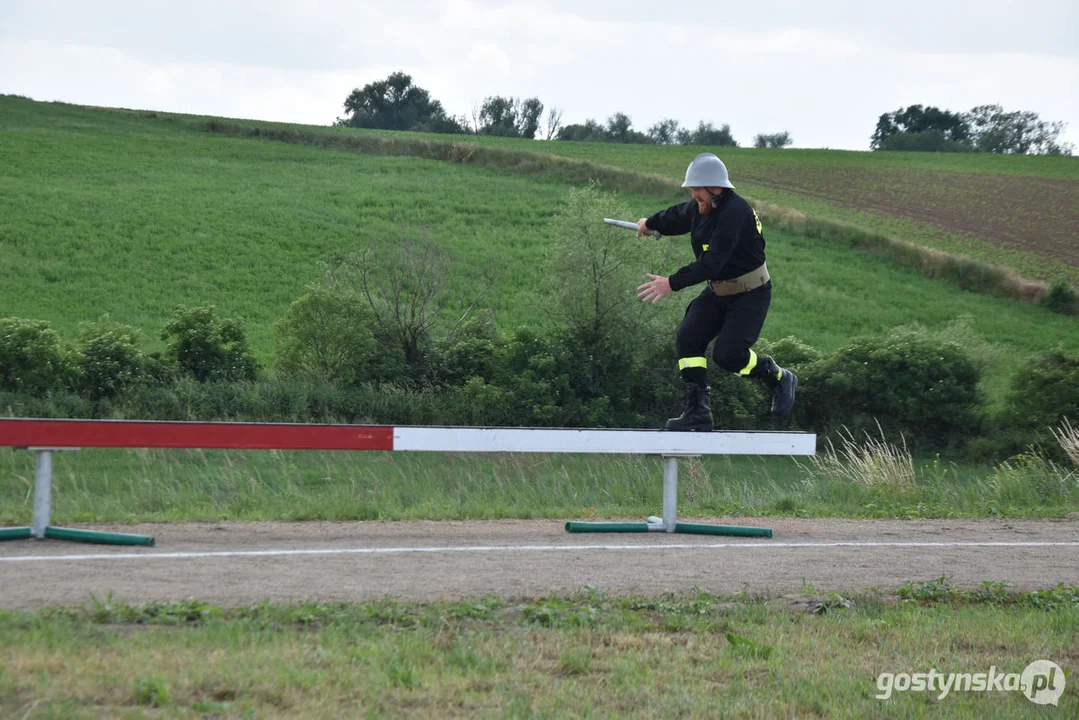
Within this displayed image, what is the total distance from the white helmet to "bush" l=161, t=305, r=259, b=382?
60.7 feet

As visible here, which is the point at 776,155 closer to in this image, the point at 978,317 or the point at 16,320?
the point at 978,317

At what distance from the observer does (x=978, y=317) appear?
3972cm

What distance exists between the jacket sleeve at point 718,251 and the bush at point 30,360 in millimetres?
18924

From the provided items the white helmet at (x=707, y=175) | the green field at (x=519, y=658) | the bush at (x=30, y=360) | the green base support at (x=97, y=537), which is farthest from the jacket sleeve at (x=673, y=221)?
the bush at (x=30, y=360)

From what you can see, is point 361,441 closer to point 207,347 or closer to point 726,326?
point 726,326

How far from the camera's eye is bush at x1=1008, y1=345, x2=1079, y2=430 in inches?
1027

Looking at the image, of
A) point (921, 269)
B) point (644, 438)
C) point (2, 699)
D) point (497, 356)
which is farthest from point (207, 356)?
point (921, 269)

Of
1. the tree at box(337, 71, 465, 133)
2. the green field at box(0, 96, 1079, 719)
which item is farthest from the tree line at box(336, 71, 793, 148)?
the green field at box(0, 96, 1079, 719)

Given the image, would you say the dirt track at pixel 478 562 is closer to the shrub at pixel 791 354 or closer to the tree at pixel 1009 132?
the shrub at pixel 791 354

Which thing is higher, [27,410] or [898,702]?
[898,702]

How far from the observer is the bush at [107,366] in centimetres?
2353

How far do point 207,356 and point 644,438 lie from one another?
1865cm

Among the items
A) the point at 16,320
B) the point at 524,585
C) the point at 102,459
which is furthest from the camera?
the point at 16,320

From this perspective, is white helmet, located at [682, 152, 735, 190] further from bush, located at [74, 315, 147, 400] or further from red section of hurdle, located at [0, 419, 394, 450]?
bush, located at [74, 315, 147, 400]
